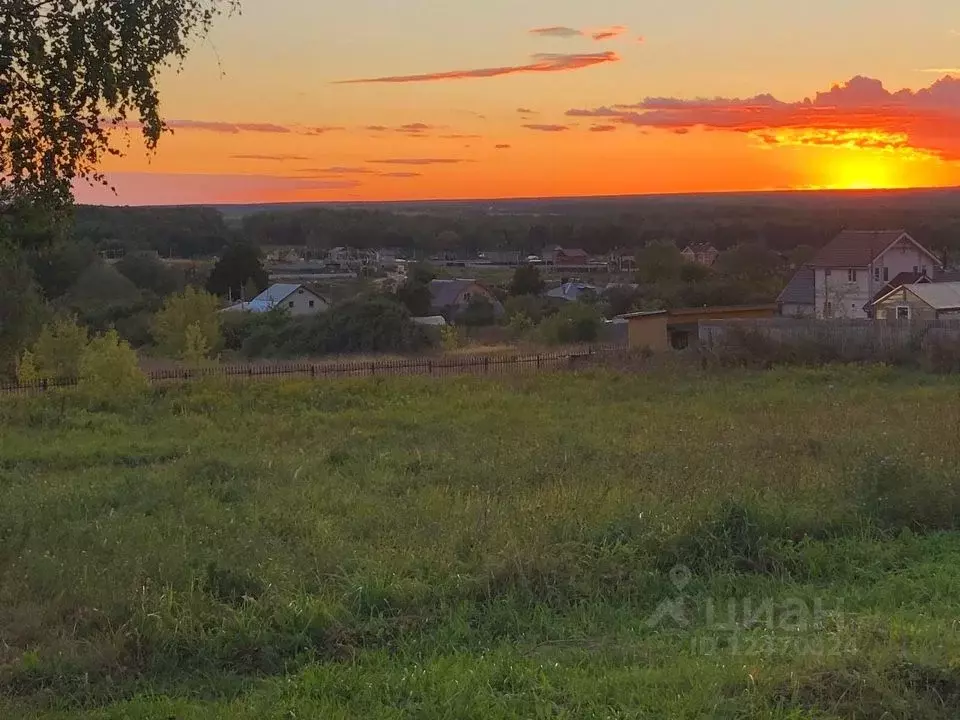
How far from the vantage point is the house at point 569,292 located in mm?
60969

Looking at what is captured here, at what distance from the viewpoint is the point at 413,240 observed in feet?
344

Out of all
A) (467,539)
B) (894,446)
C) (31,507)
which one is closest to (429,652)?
(467,539)

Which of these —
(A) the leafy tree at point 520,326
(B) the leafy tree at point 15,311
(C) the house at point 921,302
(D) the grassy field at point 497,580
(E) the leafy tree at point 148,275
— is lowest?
(A) the leafy tree at point 520,326

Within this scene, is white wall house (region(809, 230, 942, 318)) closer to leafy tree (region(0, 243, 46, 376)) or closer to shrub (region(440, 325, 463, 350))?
shrub (region(440, 325, 463, 350))

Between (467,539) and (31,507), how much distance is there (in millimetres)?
4792

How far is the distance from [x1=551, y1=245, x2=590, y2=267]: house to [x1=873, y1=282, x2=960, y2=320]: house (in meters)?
62.9

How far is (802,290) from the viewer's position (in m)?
41.3

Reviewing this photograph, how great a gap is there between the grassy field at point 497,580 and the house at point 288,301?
42054 millimetres

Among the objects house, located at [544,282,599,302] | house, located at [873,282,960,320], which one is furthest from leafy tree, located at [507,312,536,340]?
house, located at [873,282,960,320]

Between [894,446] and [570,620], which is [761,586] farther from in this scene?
[894,446]

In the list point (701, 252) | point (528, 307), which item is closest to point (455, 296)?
point (528, 307)

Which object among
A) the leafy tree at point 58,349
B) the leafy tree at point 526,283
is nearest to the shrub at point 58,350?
the leafy tree at point 58,349

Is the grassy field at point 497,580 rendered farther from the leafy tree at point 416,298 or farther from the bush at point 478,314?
the leafy tree at point 416,298

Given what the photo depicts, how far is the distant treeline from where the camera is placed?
78.4 m
